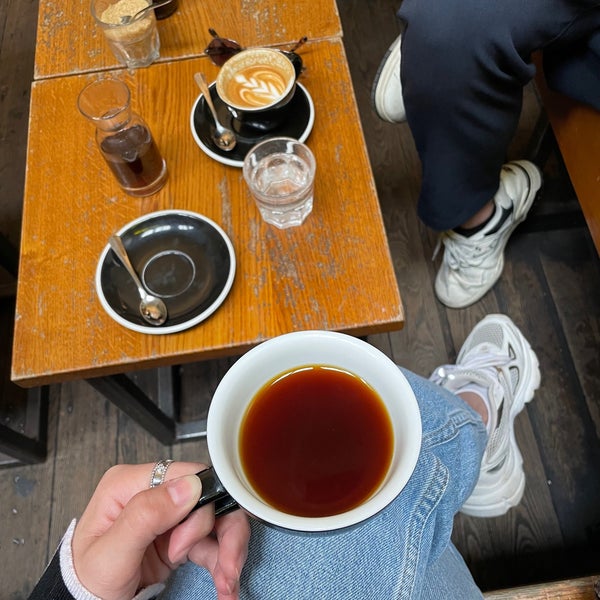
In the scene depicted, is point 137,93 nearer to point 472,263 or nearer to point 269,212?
point 269,212

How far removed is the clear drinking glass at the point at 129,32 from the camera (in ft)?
3.19

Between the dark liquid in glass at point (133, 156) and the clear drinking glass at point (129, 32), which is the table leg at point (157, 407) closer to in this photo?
the dark liquid in glass at point (133, 156)

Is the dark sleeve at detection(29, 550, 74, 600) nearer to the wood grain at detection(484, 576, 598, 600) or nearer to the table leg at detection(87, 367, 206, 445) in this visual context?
the table leg at detection(87, 367, 206, 445)

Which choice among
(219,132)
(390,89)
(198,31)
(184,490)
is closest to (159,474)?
(184,490)

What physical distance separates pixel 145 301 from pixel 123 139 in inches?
10.8

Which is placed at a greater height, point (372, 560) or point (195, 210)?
point (195, 210)

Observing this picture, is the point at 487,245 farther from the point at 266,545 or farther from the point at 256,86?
the point at 266,545

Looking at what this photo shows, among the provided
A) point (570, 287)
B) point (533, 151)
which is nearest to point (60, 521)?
point (570, 287)

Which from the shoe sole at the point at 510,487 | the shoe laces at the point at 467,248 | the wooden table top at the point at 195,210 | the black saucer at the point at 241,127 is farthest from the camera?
the shoe laces at the point at 467,248

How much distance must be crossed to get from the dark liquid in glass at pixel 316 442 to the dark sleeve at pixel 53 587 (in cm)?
24

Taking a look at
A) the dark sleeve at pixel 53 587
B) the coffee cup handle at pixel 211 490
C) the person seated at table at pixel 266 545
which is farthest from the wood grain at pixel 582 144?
the dark sleeve at pixel 53 587

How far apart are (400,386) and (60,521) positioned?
113 cm

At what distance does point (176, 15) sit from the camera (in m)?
1.08

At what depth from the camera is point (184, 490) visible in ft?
1.56
